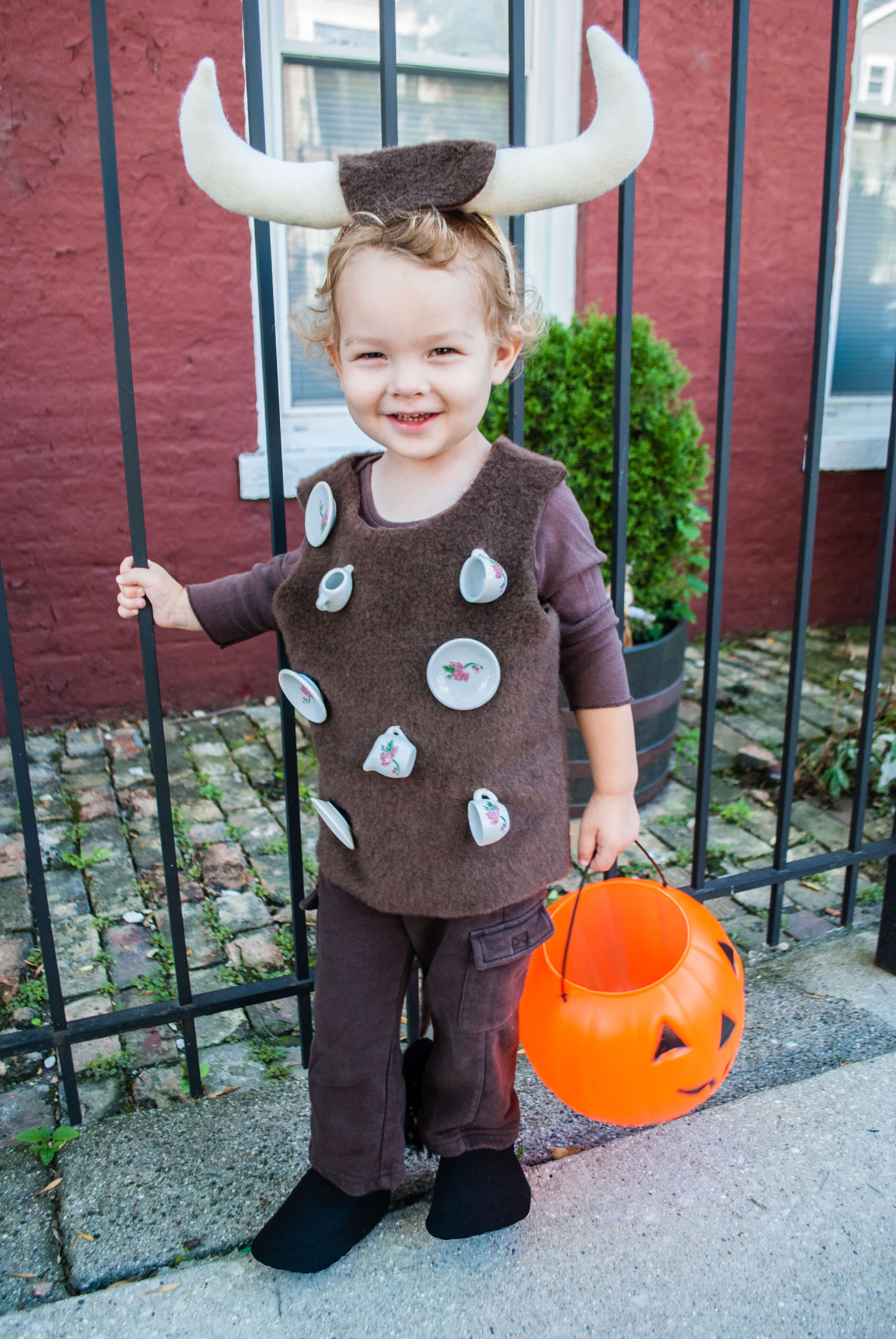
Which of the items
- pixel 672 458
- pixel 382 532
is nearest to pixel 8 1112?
pixel 382 532

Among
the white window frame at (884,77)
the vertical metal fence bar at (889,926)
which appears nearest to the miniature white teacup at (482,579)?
the vertical metal fence bar at (889,926)

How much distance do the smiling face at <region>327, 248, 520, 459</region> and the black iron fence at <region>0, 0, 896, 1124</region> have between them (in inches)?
8.9

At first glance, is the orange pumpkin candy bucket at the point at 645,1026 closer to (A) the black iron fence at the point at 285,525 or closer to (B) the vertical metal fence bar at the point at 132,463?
(A) the black iron fence at the point at 285,525

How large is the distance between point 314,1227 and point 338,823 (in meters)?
0.64

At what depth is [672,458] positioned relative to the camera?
318 centimetres

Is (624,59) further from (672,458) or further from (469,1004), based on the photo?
(672,458)

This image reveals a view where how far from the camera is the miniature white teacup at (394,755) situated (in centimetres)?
136

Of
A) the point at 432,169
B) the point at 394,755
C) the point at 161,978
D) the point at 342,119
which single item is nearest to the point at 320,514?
the point at 394,755

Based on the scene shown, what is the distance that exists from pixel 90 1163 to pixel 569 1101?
0.85m

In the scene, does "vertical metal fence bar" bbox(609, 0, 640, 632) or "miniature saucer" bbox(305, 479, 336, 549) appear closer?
"miniature saucer" bbox(305, 479, 336, 549)

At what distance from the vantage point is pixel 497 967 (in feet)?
4.89

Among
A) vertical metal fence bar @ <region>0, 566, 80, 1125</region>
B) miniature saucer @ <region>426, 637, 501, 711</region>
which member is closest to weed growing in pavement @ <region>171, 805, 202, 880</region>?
vertical metal fence bar @ <region>0, 566, 80, 1125</region>

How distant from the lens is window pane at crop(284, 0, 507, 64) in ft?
13.1

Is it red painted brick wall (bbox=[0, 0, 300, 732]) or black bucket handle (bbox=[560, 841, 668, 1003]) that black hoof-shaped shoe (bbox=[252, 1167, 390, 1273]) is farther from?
red painted brick wall (bbox=[0, 0, 300, 732])
